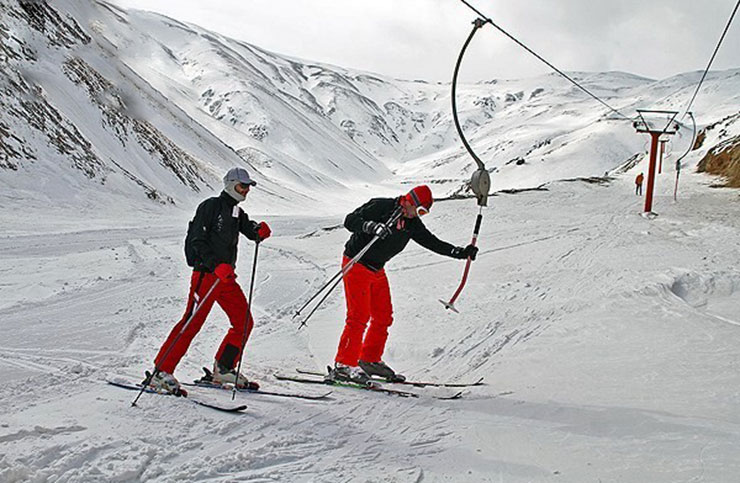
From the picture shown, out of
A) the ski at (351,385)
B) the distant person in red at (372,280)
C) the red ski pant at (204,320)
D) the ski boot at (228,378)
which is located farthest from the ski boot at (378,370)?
the red ski pant at (204,320)

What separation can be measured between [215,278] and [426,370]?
3186 mm

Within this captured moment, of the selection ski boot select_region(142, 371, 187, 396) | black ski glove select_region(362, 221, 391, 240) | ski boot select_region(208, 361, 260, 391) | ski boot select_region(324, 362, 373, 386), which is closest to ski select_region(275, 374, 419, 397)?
ski boot select_region(324, 362, 373, 386)

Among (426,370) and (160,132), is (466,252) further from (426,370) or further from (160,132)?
(160,132)

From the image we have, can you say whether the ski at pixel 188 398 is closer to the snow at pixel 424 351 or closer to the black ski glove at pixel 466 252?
the snow at pixel 424 351

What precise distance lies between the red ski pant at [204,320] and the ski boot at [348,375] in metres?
1.04

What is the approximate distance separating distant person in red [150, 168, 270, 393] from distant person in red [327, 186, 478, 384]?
1.03 m

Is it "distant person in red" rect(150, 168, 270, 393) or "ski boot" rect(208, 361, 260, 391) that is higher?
"distant person in red" rect(150, 168, 270, 393)

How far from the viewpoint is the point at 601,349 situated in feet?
22.7

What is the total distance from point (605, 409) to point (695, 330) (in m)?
3.09

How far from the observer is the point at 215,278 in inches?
213

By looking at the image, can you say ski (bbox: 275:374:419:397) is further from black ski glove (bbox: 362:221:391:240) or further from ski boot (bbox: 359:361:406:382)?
black ski glove (bbox: 362:221:391:240)

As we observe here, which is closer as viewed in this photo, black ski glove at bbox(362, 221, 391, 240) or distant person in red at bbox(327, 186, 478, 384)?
black ski glove at bbox(362, 221, 391, 240)

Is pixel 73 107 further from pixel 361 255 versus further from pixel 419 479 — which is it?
pixel 419 479

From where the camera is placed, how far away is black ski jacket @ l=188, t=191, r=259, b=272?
5.30 meters
